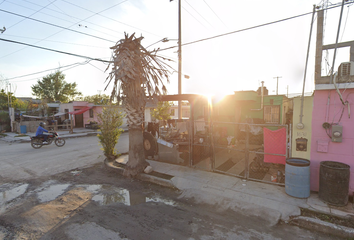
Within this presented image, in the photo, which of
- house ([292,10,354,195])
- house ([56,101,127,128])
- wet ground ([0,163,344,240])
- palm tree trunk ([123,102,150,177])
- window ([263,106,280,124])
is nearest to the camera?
wet ground ([0,163,344,240])

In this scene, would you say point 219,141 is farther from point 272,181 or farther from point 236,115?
point 236,115

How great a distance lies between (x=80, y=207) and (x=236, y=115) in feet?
54.5

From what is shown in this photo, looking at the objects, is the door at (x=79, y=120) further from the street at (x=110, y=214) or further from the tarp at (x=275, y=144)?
the tarp at (x=275, y=144)

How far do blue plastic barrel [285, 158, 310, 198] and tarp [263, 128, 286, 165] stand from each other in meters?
0.92

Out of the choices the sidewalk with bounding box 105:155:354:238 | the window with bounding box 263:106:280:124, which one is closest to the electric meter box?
the sidewalk with bounding box 105:155:354:238

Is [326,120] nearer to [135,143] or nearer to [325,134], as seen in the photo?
[325,134]

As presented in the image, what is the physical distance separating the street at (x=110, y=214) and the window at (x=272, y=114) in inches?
695

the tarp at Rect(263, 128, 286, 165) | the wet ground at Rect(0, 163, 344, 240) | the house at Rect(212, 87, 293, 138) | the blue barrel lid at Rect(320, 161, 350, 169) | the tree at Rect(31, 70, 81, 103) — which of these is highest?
the tree at Rect(31, 70, 81, 103)

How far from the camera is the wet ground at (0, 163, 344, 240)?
12.9ft

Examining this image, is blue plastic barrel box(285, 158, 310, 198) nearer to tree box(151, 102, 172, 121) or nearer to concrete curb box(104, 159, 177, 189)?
concrete curb box(104, 159, 177, 189)

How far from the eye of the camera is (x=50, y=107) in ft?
103

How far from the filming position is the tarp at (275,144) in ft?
20.3

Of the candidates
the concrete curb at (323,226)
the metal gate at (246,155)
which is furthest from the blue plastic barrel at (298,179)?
the concrete curb at (323,226)

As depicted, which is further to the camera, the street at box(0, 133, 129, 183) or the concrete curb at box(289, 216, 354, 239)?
the street at box(0, 133, 129, 183)
